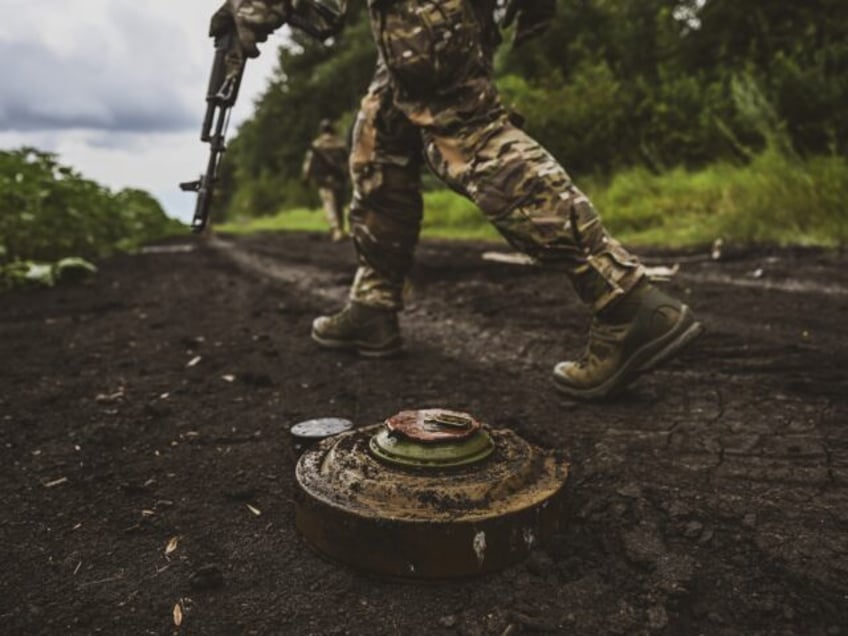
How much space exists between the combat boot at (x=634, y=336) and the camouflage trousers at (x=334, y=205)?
380 inches

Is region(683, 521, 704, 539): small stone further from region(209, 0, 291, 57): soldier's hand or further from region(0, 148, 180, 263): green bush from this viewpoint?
region(0, 148, 180, 263): green bush

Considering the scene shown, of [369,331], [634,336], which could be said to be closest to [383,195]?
[369,331]

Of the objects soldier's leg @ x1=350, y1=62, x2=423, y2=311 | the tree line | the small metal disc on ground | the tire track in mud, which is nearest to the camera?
the small metal disc on ground

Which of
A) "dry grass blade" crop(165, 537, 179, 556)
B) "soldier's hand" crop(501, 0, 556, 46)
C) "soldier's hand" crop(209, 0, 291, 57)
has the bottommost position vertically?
"dry grass blade" crop(165, 537, 179, 556)

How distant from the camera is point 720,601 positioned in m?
1.03

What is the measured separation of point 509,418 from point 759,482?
670 mm

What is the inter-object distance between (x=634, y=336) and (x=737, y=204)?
4.84 meters

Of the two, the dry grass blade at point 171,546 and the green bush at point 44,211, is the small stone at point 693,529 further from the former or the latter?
the green bush at point 44,211

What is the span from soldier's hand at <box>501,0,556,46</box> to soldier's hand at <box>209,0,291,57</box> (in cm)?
82

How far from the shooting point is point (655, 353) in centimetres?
186

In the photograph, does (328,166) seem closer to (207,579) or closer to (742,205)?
(742,205)

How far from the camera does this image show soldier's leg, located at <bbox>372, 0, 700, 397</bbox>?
1.80 metres

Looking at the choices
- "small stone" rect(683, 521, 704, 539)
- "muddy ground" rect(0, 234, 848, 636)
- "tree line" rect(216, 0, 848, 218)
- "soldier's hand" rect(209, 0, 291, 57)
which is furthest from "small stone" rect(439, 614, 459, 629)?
"tree line" rect(216, 0, 848, 218)

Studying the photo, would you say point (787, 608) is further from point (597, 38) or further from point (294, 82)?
point (294, 82)
